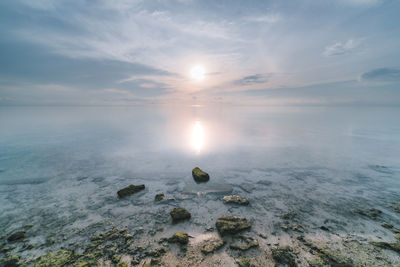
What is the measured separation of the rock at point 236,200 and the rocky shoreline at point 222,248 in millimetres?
1271

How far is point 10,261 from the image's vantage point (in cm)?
455

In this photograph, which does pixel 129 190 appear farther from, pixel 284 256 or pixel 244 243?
pixel 284 256

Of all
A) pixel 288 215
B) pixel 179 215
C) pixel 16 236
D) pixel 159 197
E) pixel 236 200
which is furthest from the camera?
pixel 159 197

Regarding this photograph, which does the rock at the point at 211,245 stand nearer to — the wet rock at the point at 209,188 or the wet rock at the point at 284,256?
the wet rock at the point at 284,256

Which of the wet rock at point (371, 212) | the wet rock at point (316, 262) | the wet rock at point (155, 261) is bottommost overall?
the wet rock at point (155, 261)

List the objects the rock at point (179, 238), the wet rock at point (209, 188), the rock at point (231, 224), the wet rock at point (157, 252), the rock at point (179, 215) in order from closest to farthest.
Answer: the wet rock at point (157, 252)
the rock at point (179, 238)
the rock at point (231, 224)
the rock at point (179, 215)
the wet rock at point (209, 188)

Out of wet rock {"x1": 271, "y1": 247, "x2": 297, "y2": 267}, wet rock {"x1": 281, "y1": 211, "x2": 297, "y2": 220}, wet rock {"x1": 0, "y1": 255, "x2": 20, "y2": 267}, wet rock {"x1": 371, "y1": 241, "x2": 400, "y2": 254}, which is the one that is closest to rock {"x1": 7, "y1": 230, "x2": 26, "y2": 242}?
wet rock {"x1": 0, "y1": 255, "x2": 20, "y2": 267}

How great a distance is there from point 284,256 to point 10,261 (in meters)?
7.40

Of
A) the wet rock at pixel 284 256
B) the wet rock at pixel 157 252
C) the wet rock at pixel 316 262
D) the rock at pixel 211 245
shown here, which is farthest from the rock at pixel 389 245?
the wet rock at pixel 157 252

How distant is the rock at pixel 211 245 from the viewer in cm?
486

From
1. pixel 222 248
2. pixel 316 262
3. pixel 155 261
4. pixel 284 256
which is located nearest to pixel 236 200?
pixel 222 248

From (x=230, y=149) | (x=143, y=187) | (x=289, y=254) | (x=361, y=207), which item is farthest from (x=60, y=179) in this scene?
(x=361, y=207)

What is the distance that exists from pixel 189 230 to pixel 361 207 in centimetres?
723

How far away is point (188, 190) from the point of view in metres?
8.76
